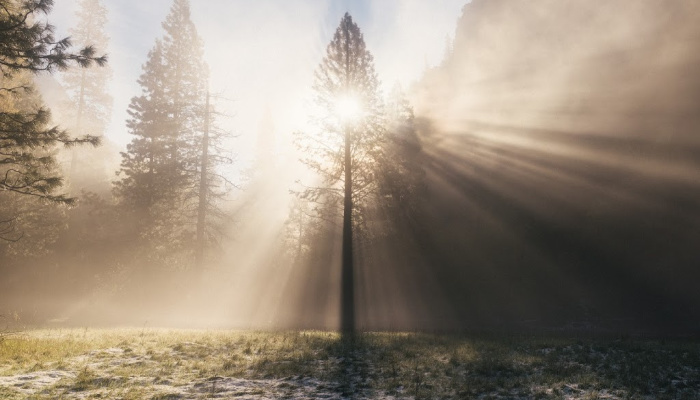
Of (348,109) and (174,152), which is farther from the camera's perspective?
(174,152)

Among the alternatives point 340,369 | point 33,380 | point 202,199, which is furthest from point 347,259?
point 202,199

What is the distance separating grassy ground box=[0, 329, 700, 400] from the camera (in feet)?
21.2

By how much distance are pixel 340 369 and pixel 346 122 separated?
1057 centimetres

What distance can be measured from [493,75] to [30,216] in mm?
42203

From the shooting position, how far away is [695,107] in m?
26.2

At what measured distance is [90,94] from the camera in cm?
4112

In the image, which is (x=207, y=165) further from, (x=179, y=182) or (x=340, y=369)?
(x=340, y=369)

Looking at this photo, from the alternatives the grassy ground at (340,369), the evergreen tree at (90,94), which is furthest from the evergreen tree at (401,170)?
the evergreen tree at (90,94)

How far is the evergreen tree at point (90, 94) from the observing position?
37.8 m

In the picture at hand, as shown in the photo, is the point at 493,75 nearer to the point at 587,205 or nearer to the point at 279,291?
the point at 587,205

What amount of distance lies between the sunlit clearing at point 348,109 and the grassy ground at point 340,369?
9270 millimetres

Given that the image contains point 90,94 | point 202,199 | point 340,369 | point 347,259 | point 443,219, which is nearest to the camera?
point 340,369

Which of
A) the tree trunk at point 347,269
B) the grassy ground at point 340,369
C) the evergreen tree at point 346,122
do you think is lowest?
the grassy ground at point 340,369

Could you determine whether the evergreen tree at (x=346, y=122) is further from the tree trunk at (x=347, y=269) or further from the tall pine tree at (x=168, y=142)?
the tall pine tree at (x=168, y=142)
